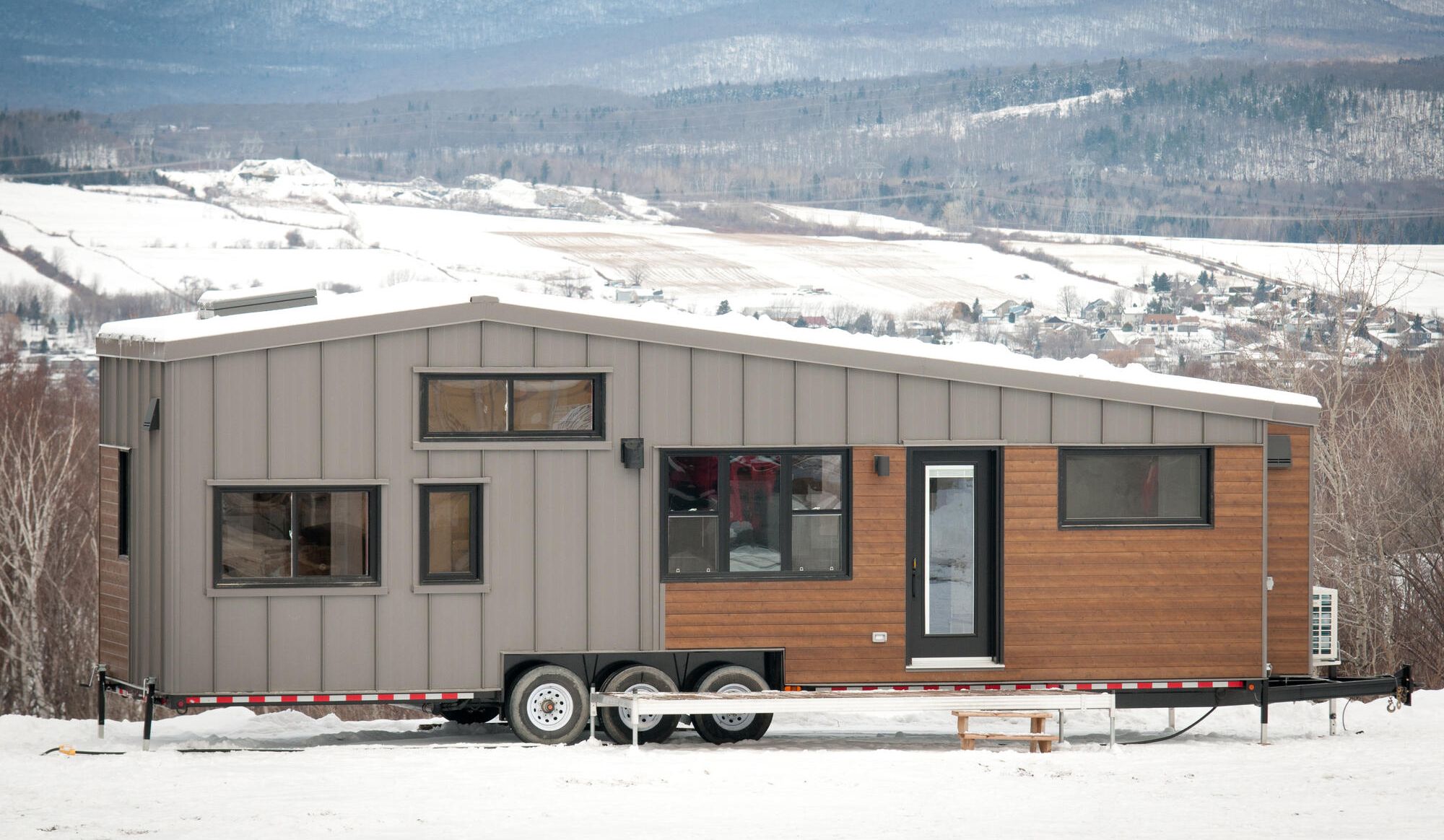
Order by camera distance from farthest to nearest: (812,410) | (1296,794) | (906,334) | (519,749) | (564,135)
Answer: (564,135), (906,334), (812,410), (519,749), (1296,794)

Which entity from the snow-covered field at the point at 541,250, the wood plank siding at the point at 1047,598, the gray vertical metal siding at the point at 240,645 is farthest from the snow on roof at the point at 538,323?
the snow-covered field at the point at 541,250

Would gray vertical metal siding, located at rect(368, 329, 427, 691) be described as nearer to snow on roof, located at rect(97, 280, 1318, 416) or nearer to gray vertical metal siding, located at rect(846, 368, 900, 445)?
snow on roof, located at rect(97, 280, 1318, 416)

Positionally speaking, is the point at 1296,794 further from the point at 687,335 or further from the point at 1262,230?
the point at 1262,230

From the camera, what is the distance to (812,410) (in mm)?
13289

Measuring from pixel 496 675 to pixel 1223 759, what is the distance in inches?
224

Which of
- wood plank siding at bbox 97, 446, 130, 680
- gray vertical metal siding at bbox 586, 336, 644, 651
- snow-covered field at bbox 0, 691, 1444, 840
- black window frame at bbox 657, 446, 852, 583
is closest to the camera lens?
snow-covered field at bbox 0, 691, 1444, 840

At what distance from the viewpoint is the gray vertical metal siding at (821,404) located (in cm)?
1327

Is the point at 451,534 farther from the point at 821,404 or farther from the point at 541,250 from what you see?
the point at 541,250

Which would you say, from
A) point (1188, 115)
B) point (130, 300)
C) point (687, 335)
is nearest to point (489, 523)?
point (687, 335)

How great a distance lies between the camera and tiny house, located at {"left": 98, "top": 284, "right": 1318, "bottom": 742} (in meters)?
12.7

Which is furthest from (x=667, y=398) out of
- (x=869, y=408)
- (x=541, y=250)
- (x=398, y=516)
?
(x=541, y=250)

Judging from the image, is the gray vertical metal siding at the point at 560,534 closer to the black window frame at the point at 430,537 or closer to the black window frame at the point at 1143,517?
the black window frame at the point at 430,537

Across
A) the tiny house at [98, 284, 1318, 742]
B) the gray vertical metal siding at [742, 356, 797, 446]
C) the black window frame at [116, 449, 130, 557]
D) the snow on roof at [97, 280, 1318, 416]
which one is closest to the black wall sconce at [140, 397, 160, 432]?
the tiny house at [98, 284, 1318, 742]

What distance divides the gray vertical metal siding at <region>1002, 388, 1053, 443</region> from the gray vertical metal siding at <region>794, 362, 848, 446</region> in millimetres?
1320
